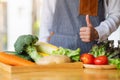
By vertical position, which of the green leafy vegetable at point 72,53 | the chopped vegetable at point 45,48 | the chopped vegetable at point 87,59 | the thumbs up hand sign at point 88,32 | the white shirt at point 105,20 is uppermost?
the white shirt at point 105,20

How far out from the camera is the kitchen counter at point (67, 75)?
1418 mm

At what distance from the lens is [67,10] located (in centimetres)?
258

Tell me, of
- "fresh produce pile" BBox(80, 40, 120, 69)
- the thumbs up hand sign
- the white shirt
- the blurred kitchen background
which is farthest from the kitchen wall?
"fresh produce pile" BBox(80, 40, 120, 69)

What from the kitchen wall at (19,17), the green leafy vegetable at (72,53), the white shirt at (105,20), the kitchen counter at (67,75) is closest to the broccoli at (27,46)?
the green leafy vegetable at (72,53)

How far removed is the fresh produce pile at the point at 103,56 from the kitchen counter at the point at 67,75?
8 centimetres

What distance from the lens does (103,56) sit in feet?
5.65

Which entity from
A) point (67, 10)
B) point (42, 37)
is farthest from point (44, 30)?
point (67, 10)

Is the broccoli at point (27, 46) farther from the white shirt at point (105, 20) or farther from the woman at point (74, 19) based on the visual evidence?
the woman at point (74, 19)

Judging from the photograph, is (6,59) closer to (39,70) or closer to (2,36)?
(39,70)

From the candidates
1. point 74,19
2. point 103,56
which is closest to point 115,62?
point 103,56

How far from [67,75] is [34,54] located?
298mm

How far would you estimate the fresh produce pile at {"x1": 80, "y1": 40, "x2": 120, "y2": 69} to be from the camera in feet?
5.58

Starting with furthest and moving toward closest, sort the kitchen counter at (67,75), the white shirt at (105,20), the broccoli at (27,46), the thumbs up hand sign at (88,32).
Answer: the white shirt at (105,20) → the thumbs up hand sign at (88,32) → the broccoli at (27,46) → the kitchen counter at (67,75)

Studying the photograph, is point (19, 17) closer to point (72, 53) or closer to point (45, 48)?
point (45, 48)
